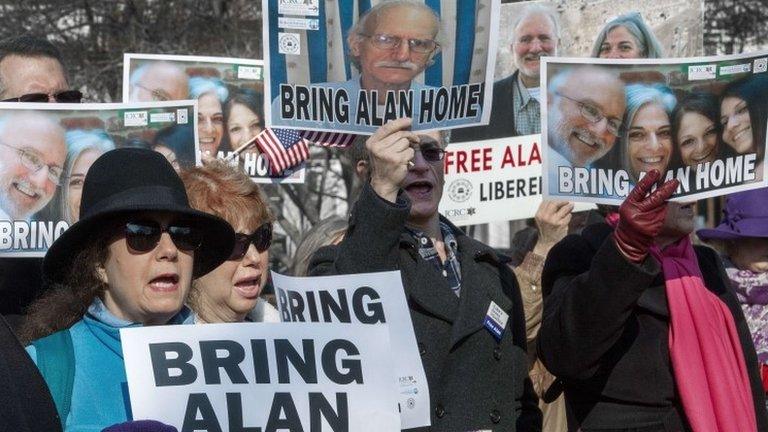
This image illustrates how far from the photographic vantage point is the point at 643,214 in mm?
4250

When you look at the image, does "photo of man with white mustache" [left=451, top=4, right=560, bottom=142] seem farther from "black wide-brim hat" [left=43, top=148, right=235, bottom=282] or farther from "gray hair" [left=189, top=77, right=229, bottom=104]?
"black wide-brim hat" [left=43, top=148, right=235, bottom=282]

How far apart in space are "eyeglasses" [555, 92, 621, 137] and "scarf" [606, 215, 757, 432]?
419 mm

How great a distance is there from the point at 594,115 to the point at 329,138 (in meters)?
0.94

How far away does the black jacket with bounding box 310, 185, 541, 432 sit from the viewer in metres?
4.43

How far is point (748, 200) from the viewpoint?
A: 592cm

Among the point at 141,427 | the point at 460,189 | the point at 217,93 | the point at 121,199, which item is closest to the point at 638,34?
the point at 460,189

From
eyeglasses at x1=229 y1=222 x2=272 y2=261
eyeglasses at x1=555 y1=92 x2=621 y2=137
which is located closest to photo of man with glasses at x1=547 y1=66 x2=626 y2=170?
eyeglasses at x1=555 y1=92 x2=621 y2=137

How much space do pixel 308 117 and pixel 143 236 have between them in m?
1.34

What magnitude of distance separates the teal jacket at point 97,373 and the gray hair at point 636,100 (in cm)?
191

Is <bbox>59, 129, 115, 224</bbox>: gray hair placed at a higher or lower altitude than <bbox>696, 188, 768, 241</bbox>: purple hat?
higher

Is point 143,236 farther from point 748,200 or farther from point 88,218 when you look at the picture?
point 748,200

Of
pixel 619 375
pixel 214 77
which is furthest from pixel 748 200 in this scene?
pixel 214 77

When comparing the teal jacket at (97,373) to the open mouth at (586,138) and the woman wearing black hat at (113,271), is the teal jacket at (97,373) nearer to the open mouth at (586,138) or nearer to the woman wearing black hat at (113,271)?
the woman wearing black hat at (113,271)

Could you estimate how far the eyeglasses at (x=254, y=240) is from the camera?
14.7 feet
